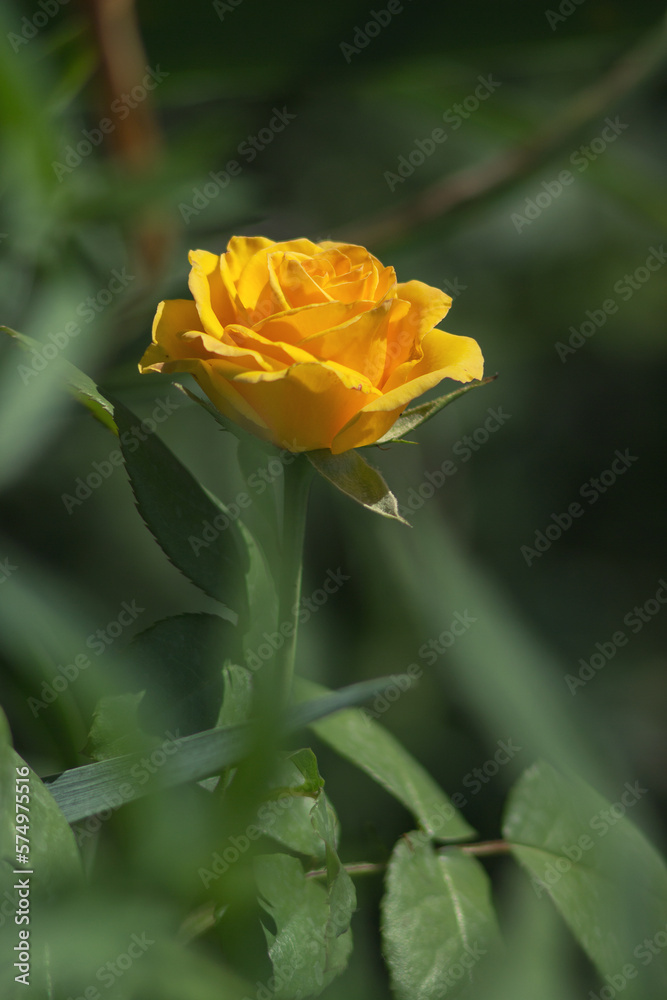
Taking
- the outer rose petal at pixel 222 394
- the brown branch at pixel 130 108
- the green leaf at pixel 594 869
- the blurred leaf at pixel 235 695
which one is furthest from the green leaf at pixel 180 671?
the brown branch at pixel 130 108

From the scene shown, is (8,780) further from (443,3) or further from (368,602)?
(443,3)

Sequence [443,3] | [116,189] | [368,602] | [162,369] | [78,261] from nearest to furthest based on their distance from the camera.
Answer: [162,369], [116,189], [78,261], [443,3], [368,602]

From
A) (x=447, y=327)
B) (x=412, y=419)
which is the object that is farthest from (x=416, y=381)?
(x=447, y=327)

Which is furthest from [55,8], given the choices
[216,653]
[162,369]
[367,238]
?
[216,653]

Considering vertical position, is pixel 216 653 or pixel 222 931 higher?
pixel 216 653

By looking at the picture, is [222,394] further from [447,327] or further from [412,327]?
[447,327]

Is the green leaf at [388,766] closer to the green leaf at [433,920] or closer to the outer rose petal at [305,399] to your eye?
the green leaf at [433,920]
